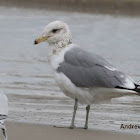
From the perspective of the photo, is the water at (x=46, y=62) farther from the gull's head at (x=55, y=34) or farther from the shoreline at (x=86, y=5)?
the shoreline at (x=86, y=5)

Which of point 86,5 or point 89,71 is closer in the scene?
point 89,71

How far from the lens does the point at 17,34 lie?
53.0ft

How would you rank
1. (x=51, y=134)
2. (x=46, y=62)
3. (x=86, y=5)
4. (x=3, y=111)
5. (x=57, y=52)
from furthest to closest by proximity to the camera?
(x=86, y=5)
(x=46, y=62)
(x=57, y=52)
(x=51, y=134)
(x=3, y=111)

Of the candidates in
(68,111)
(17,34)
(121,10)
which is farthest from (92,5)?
(68,111)

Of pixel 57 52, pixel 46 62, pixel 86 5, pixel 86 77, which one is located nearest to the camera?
pixel 86 77

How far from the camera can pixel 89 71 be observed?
712cm

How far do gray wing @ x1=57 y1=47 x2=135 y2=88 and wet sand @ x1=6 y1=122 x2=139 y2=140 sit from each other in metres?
0.58

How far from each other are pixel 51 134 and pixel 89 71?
0.97 metres

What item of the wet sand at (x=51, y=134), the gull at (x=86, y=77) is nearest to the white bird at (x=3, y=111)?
the wet sand at (x=51, y=134)

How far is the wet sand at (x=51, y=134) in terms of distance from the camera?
21.3 feet

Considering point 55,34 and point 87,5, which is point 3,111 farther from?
point 87,5

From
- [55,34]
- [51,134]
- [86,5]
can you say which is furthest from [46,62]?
[86,5]

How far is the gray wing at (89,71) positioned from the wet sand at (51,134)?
584 mm

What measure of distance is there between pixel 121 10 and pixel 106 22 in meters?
3.86
